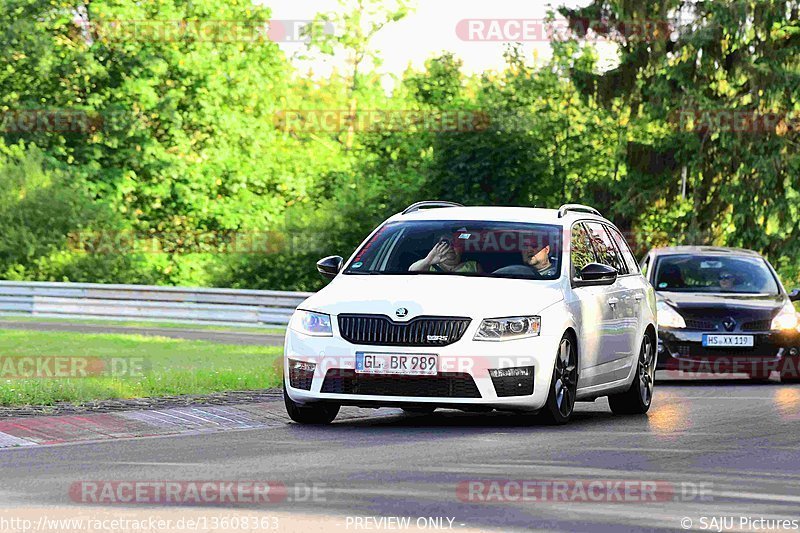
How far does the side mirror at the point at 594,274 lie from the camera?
14.5 metres

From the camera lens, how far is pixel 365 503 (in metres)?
8.98

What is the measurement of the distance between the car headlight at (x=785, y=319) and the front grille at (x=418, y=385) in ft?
29.5

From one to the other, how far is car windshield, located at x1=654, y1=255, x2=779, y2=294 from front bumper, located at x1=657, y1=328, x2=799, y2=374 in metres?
0.94

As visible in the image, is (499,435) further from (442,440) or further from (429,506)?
(429,506)

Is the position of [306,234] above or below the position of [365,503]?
below

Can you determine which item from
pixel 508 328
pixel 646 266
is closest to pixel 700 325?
pixel 646 266

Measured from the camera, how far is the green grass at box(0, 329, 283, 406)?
15344mm

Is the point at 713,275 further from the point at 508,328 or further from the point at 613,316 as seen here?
the point at 508,328

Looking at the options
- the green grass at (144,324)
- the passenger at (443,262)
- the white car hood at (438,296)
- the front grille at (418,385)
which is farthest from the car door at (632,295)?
the green grass at (144,324)

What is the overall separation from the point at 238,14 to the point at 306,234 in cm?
1458

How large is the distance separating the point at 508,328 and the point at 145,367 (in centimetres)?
869

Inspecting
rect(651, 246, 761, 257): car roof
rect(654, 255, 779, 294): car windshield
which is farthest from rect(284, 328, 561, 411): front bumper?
rect(651, 246, 761, 257): car roof

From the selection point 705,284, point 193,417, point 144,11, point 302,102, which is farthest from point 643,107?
point 302,102

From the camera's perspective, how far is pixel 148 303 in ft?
126
